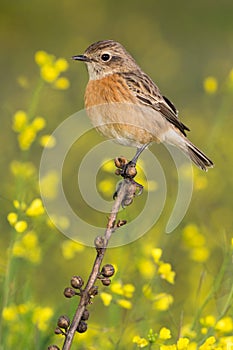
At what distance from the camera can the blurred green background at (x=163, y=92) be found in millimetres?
5297

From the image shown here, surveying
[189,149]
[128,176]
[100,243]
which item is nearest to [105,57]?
[189,149]

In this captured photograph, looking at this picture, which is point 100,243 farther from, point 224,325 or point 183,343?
point 224,325

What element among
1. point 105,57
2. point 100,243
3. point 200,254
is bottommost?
point 100,243

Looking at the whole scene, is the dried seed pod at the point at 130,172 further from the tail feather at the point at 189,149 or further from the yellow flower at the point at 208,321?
the tail feather at the point at 189,149

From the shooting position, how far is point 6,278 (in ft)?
14.8

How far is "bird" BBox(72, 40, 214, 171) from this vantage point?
5223 mm

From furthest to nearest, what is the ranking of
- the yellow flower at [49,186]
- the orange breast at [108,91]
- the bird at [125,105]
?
the yellow flower at [49,186]
the orange breast at [108,91]
the bird at [125,105]

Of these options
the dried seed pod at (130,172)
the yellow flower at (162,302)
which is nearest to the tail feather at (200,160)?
the yellow flower at (162,302)

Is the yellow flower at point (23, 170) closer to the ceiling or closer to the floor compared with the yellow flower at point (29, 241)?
closer to the ceiling

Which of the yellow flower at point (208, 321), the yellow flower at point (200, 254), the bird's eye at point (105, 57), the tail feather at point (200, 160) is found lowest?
the yellow flower at point (208, 321)

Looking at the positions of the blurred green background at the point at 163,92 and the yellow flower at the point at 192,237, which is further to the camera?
the yellow flower at the point at 192,237

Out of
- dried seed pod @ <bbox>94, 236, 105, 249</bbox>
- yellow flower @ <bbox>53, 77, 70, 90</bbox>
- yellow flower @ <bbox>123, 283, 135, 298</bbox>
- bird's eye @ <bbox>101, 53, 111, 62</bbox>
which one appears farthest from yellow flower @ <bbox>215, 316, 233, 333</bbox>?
yellow flower @ <bbox>53, 77, 70, 90</bbox>

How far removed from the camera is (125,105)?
5.39 meters

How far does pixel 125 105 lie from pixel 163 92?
536 centimetres
